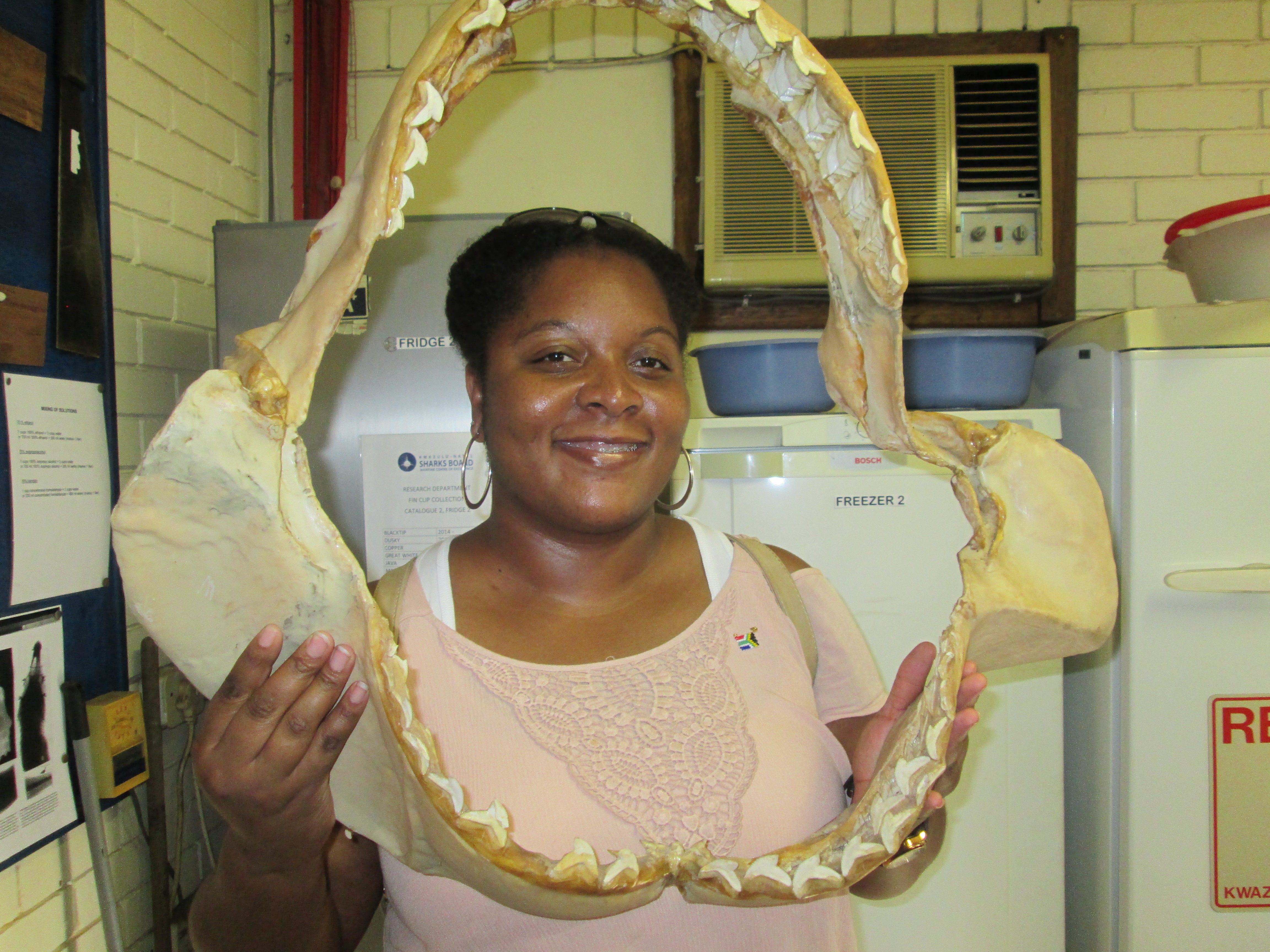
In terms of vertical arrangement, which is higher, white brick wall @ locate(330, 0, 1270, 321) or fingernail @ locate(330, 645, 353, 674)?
white brick wall @ locate(330, 0, 1270, 321)

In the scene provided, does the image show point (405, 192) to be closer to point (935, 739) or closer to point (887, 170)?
point (935, 739)

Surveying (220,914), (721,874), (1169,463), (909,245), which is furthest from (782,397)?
(220,914)

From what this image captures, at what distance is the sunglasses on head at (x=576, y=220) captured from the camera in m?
0.97

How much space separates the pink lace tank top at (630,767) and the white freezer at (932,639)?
82 centimetres

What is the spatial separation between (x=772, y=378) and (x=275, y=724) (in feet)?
→ 4.34

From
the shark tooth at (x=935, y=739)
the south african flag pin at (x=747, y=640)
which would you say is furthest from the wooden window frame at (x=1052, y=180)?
the shark tooth at (x=935, y=739)

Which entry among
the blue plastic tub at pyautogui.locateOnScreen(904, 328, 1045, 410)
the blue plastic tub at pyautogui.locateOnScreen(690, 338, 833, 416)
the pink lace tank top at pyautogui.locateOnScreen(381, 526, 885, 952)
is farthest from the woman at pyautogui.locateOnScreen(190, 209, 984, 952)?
the blue plastic tub at pyautogui.locateOnScreen(904, 328, 1045, 410)

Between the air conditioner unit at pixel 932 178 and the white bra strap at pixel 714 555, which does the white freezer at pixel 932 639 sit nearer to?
Result: the air conditioner unit at pixel 932 178

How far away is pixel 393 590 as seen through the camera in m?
0.91

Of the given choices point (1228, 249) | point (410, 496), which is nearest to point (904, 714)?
point (410, 496)

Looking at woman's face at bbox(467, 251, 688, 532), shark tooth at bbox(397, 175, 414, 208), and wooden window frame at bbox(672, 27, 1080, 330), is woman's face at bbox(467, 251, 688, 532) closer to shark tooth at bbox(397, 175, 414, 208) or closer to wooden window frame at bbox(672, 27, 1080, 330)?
shark tooth at bbox(397, 175, 414, 208)

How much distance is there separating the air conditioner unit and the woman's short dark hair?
1067 mm

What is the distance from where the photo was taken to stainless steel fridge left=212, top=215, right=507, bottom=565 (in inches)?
62.6

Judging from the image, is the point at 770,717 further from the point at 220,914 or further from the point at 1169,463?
the point at 1169,463
